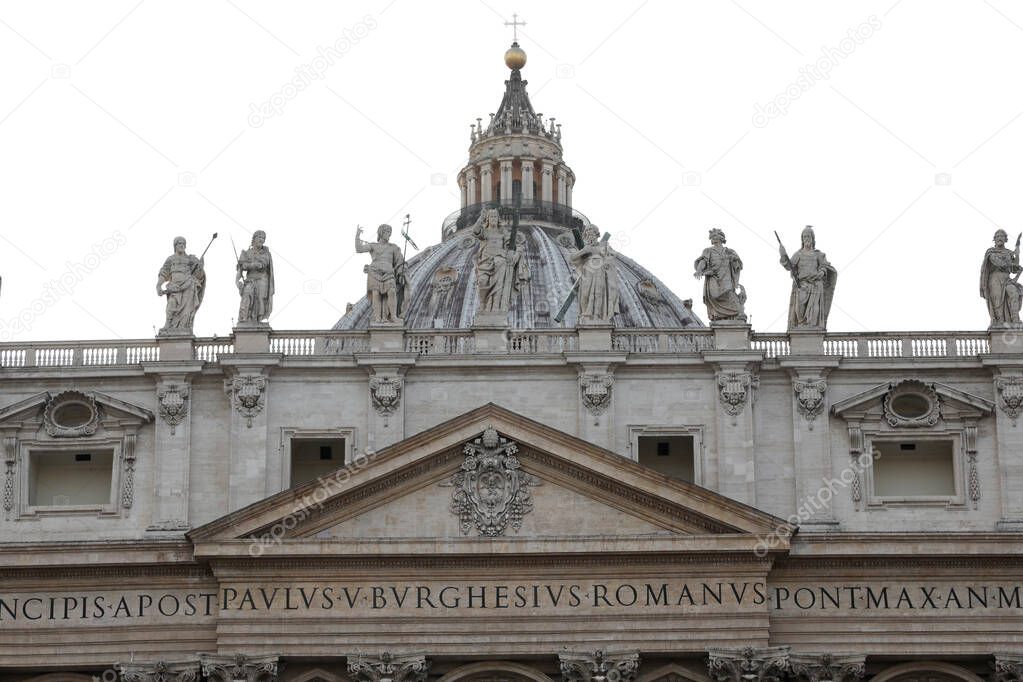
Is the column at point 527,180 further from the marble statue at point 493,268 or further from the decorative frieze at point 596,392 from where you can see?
the decorative frieze at point 596,392

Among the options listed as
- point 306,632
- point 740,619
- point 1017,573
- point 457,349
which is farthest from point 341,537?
point 1017,573

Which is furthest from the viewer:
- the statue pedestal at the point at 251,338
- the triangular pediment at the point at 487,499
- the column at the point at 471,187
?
the column at the point at 471,187

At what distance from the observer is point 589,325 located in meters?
54.3

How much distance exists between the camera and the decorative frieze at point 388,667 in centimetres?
5112

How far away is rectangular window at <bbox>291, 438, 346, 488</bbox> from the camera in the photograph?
5466 cm

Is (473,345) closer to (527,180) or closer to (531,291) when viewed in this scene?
(531,291)

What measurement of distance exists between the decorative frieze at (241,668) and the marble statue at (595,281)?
35.1ft

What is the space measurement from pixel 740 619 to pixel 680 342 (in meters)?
7.00

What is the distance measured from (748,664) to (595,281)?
9.64 meters

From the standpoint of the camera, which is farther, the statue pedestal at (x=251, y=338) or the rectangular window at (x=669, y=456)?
the rectangular window at (x=669, y=456)

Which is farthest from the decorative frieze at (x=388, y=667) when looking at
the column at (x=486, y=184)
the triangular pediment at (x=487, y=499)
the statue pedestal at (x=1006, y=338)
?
the column at (x=486, y=184)

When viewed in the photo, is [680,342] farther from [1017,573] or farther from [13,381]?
[13,381]

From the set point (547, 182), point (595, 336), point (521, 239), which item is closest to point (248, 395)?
point (595, 336)

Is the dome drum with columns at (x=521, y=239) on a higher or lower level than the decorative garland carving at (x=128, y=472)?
higher
